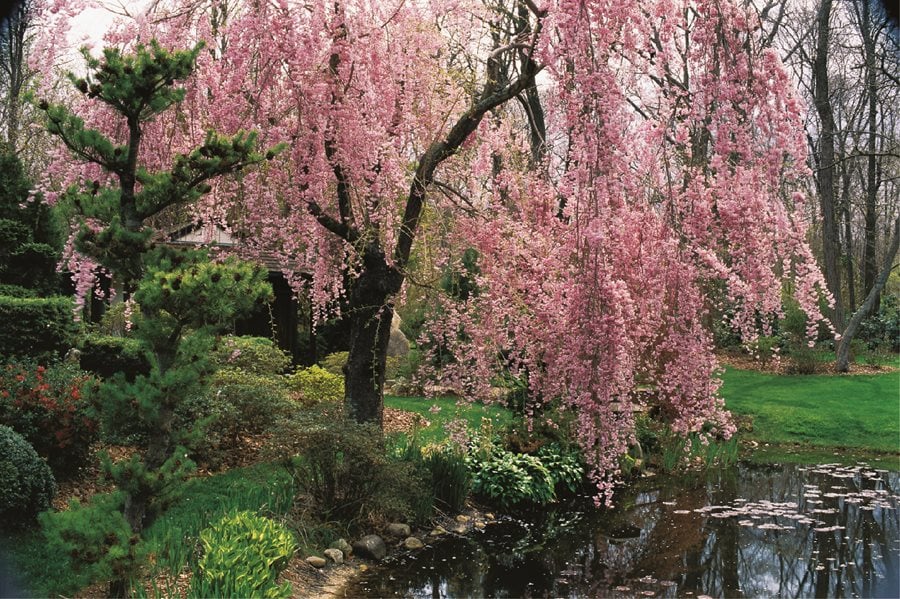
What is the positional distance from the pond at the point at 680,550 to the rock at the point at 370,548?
0.37 feet

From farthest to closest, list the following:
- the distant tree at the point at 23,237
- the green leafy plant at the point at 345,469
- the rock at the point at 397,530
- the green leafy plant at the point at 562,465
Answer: the distant tree at the point at 23,237
the green leafy plant at the point at 562,465
the rock at the point at 397,530
the green leafy plant at the point at 345,469

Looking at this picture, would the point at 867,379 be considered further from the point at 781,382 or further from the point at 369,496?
the point at 369,496

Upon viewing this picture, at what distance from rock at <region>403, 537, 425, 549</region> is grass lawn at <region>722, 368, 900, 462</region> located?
238 inches

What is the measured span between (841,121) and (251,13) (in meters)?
22.7

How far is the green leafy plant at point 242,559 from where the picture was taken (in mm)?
4445

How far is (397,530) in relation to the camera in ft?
21.6

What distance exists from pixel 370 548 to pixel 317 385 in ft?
15.6

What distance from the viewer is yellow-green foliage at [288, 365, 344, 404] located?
10531mm

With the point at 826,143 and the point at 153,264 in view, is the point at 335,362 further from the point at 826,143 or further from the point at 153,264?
the point at 826,143

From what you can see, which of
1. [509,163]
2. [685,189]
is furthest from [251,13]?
[685,189]

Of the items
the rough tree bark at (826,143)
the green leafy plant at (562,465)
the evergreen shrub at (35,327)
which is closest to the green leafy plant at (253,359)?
the evergreen shrub at (35,327)

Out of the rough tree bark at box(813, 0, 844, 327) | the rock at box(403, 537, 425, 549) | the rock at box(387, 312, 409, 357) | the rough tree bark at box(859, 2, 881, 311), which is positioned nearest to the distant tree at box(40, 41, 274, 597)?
the rock at box(403, 537, 425, 549)

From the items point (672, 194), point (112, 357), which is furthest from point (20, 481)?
point (672, 194)

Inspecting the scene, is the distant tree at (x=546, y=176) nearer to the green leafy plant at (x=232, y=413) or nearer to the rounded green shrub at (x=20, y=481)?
the green leafy plant at (x=232, y=413)
